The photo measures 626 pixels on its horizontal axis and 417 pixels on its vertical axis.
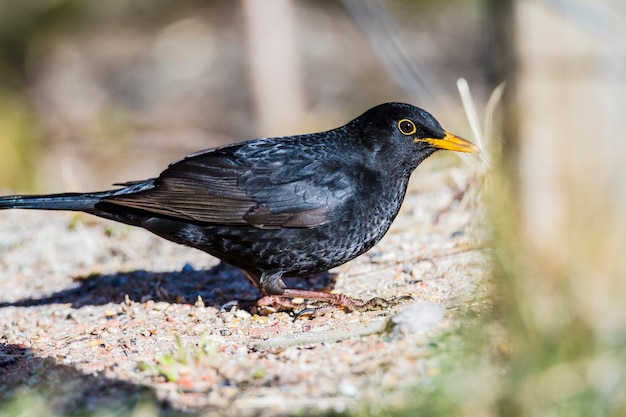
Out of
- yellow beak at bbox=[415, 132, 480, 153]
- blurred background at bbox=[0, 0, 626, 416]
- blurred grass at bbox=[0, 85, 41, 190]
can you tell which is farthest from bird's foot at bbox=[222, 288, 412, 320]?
blurred grass at bbox=[0, 85, 41, 190]

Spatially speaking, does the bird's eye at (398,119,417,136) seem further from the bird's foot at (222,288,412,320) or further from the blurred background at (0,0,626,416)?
the bird's foot at (222,288,412,320)

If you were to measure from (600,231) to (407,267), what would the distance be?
57.9 inches

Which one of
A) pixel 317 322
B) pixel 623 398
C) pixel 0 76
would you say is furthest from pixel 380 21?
pixel 0 76

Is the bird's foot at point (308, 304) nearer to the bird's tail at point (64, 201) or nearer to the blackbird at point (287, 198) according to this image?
the blackbird at point (287, 198)

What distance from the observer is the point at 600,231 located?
4.35 m

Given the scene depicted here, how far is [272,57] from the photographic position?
12.9 m

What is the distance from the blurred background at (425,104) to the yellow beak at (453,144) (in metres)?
0.21

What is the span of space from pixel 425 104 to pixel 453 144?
2.49 metres

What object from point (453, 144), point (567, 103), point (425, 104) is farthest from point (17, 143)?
point (567, 103)

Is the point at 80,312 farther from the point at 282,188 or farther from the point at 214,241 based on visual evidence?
the point at 282,188

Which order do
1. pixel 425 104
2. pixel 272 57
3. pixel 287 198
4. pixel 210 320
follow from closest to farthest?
pixel 210 320
pixel 287 198
pixel 425 104
pixel 272 57

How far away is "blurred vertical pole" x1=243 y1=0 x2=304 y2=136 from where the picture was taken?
12.7 m

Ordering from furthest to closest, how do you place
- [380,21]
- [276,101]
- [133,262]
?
[276,101] → [380,21] → [133,262]

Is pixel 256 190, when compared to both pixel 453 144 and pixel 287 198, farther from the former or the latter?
pixel 453 144
